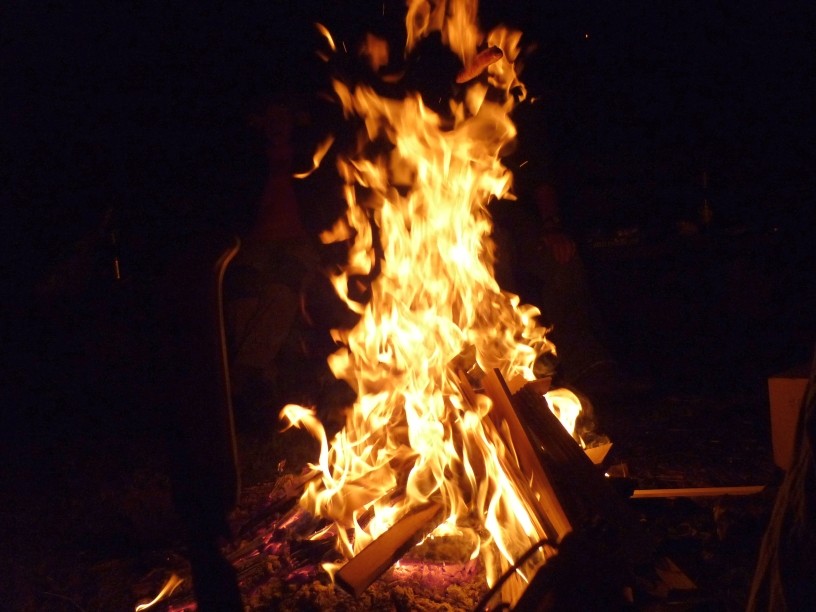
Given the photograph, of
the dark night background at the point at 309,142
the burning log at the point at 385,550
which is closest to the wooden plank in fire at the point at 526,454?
the burning log at the point at 385,550

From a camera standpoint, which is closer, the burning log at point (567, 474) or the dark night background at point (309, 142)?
the burning log at point (567, 474)

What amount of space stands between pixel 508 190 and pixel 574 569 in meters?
3.56

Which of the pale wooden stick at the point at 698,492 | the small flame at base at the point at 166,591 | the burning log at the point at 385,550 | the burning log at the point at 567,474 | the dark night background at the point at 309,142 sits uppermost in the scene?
the dark night background at the point at 309,142

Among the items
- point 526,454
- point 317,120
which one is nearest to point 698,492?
point 526,454

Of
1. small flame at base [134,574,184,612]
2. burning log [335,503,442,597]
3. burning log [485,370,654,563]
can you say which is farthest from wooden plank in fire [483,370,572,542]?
small flame at base [134,574,184,612]

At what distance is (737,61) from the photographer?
516 cm

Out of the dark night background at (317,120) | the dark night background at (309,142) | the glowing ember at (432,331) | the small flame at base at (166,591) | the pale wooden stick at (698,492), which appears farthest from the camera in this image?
the dark night background at (317,120)

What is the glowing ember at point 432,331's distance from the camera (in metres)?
2.33

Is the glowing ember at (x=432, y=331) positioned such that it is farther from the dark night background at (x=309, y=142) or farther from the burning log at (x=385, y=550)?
the dark night background at (x=309, y=142)

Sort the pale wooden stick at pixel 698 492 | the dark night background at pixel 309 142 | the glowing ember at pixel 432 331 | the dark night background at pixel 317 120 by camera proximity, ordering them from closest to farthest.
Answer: the glowing ember at pixel 432 331 < the pale wooden stick at pixel 698 492 < the dark night background at pixel 309 142 < the dark night background at pixel 317 120

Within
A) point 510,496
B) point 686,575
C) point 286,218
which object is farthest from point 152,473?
point 686,575

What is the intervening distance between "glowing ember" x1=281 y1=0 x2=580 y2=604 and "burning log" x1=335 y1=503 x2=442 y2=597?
124 mm

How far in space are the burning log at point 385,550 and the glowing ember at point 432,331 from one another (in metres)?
0.12

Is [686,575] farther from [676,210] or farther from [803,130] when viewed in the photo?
[803,130]
